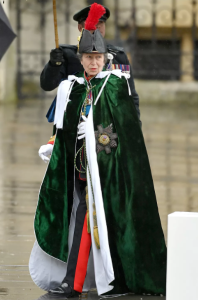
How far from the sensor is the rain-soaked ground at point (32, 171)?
529 centimetres

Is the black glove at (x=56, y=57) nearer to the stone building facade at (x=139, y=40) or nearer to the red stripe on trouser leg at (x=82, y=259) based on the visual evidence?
the red stripe on trouser leg at (x=82, y=259)

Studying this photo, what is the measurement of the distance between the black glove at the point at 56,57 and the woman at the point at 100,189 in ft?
0.45

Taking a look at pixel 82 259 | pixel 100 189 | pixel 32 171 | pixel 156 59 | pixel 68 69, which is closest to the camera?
pixel 100 189

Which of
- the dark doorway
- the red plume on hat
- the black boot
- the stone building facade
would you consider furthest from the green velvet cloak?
the dark doorway

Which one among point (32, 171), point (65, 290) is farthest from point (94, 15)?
point (32, 171)

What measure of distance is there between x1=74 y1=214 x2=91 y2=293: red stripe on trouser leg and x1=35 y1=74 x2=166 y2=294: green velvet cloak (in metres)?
0.10

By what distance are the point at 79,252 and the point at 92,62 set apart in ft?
3.92

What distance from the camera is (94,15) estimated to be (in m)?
4.54

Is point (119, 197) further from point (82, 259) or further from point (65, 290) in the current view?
point (65, 290)

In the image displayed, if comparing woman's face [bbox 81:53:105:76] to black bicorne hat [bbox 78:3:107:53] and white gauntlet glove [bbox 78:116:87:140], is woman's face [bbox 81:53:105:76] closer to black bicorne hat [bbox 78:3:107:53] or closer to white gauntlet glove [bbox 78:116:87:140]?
black bicorne hat [bbox 78:3:107:53]

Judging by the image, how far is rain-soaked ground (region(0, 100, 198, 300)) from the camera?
5289 mm

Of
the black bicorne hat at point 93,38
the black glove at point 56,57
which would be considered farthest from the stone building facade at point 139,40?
the black bicorne hat at point 93,38

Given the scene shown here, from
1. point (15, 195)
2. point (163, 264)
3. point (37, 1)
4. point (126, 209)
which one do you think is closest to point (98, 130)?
point (126, 209)

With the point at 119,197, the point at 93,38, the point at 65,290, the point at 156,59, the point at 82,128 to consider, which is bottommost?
the point at 65,290
